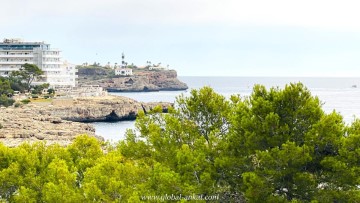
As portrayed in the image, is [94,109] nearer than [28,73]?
Yes

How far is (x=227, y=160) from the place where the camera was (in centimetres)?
2373

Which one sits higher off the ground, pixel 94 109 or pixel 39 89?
pixel 39 89

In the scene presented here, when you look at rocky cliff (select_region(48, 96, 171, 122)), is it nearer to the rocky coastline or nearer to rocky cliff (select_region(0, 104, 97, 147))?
the rocky coastline

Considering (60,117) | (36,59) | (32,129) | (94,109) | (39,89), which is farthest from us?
(36,59)

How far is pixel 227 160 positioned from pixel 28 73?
118m

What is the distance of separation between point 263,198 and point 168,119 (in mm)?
7160

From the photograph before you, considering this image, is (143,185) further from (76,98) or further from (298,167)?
(76,98)

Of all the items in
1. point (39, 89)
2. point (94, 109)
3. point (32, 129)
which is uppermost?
point (39, 89)

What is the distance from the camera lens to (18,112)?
3878 inches

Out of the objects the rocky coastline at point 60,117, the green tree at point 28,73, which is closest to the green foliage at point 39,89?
the green tree at point 28,73

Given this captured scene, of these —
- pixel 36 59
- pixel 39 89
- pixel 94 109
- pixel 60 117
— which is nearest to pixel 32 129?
pixel 60 117

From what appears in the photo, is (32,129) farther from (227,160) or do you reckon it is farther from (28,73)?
(28,73)

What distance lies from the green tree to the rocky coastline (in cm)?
1725

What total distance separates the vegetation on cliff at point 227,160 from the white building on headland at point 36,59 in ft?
403
